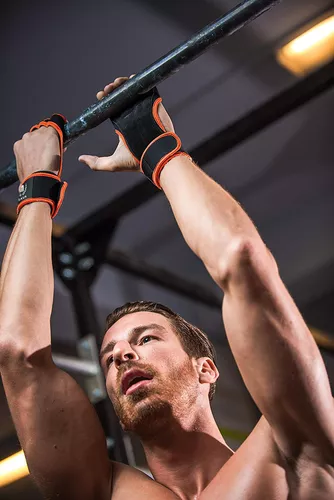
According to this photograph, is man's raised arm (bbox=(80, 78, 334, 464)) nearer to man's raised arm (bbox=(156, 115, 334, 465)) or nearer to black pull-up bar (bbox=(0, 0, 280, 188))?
man's raised arm (bbox=(156, 115, 334, 465))

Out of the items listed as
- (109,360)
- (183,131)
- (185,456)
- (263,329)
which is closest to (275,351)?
(263,329)

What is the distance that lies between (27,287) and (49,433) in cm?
36

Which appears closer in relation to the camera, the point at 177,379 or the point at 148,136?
the point at 148,136

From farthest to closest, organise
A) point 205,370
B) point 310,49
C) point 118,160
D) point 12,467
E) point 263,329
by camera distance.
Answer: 1. point 12,467
2. point 310,49
3. point 205,370
4. point 118,160
5. point 263,329

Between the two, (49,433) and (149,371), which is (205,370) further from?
(49,433)

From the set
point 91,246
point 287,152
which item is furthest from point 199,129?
point 91,246

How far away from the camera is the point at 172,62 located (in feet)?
5.96

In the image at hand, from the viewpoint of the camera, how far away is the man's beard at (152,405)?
6.20 feet

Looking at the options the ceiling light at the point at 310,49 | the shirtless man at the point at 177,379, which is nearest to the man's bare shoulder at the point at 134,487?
the shirtless man at the point at 177,379

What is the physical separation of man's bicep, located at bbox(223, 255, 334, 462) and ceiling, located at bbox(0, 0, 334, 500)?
203 cm

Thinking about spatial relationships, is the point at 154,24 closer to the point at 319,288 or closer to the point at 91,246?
the point at 91,246

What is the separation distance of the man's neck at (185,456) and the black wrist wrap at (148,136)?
676 mm

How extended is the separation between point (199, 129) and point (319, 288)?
6.52 feet

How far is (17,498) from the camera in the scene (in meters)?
4.98
